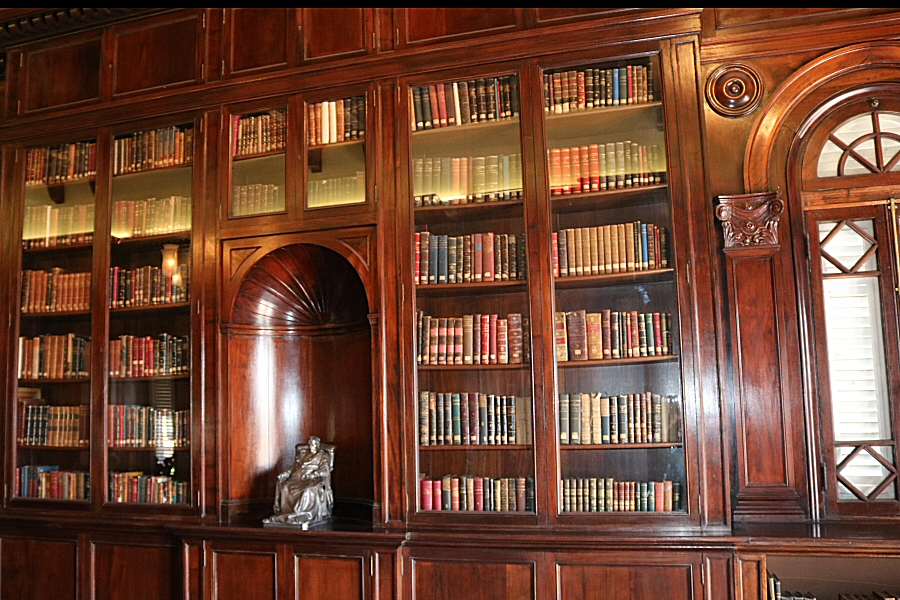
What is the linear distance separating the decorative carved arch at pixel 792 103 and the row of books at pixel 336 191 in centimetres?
207

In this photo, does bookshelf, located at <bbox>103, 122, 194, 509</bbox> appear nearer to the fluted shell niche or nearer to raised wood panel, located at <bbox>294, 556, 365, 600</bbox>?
the fluted shell niche

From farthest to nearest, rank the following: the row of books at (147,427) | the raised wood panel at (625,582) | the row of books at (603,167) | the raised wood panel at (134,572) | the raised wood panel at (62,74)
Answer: the raised wood panel at (62,74), the row of books at (147,427), the raised wood panel at (134,572), the row of books at (603,167), the raised wood panel at (625,582)

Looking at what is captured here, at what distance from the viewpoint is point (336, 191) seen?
14.2ft

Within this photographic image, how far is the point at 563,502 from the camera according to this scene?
3795 mm

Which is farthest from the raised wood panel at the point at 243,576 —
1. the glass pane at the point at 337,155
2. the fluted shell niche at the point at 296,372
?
the glass pane at the point at 337,155

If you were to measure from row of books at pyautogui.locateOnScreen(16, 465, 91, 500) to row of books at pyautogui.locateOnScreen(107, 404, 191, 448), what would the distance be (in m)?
0.34

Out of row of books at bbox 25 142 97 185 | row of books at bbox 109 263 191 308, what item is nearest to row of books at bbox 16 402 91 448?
row of books at bbox 109 263 191 308

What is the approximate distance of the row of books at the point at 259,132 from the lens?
450 centimetres

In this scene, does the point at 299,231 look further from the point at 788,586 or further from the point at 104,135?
the point at 788,586

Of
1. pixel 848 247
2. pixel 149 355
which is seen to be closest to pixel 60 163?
pixel 149 355

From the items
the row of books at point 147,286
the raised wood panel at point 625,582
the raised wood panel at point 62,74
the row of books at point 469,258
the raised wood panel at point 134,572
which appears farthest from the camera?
the raised wood panel at point 62,74

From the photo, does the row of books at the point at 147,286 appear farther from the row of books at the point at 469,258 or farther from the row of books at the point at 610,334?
the row of books at the point at 610,334

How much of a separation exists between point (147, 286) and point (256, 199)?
91 cm

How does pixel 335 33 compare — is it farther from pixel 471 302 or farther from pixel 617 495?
pixel 617 495
